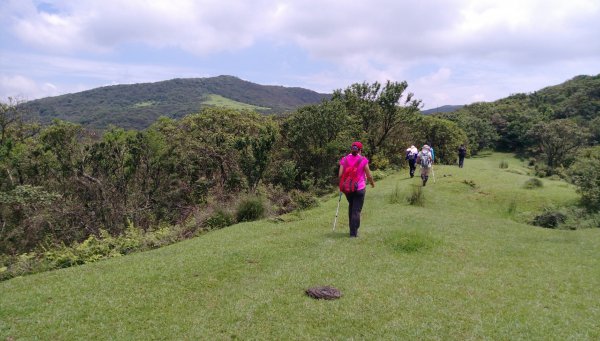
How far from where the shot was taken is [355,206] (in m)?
11.0

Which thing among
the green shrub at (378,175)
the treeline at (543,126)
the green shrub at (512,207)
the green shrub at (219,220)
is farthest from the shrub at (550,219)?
the treeline at (543,126)

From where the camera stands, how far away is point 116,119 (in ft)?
492

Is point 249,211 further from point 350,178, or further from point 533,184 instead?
point 533,184

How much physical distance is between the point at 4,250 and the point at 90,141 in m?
8.01

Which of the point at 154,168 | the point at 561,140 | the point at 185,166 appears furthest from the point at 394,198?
the point at 561,140

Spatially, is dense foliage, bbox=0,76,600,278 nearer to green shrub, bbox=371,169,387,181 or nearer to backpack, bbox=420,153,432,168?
green shrub, bbox=371,169,387,181

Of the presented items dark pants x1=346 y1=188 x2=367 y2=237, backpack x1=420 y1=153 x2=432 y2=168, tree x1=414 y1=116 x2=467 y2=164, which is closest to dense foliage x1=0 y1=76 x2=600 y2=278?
dark pants x1=346 y1=188 x2=367 y2=237

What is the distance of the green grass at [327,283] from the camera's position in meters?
6.15

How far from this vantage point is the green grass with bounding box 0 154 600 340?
6.15 m

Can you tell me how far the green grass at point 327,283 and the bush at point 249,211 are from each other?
2.42 meters

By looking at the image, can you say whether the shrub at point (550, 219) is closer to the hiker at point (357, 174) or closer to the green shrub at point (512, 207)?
the green shrub at point (512, 207)

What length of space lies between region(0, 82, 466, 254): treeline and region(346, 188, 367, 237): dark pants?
6.08 m

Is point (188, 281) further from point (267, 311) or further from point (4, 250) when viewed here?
point (4, 250)

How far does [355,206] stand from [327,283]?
343cm
